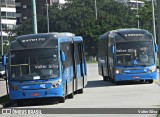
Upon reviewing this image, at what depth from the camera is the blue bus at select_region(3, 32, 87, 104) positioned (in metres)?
22.2

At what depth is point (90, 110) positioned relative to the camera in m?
18.0

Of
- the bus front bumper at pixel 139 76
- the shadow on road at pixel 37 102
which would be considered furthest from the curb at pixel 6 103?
the bus front bumper at pixel 139 76

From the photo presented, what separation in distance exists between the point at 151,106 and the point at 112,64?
14.4 metres

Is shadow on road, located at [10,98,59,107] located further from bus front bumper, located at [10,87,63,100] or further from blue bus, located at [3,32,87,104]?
bus front bumper, located at [10,87,63,100]

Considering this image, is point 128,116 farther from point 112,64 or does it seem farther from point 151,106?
point 112,64

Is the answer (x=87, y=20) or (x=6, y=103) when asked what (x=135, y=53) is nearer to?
(x=6, y=103)

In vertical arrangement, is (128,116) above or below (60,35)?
below

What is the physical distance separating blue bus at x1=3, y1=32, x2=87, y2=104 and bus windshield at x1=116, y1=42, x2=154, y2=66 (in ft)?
28.3

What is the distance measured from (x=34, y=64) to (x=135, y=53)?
1043 centimetres

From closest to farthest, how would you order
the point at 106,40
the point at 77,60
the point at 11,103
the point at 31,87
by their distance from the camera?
the point at 31,87, the point at 11,103, the point at 77,60, the point at 106,40

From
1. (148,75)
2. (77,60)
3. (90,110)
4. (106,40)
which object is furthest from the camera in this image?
(106,40)

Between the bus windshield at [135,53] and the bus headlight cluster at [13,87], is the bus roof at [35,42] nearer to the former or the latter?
the bus headlight cluster at [13,87]

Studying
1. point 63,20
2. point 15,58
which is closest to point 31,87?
point 15,58

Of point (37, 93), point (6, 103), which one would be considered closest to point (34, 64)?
point (37, 93)
